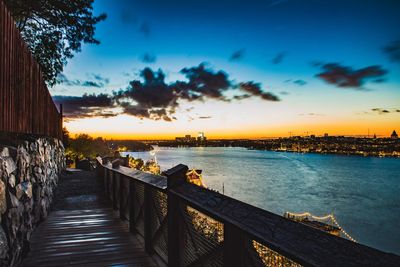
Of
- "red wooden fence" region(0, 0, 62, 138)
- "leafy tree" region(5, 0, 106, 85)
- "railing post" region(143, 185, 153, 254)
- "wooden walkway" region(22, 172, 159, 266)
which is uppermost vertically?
"leafy tree" region(5, 0, 106, 85)

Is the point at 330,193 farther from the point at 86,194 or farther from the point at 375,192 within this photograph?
the point at 86,194

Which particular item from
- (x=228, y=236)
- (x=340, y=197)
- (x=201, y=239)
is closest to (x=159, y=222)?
(x=201, y=239)

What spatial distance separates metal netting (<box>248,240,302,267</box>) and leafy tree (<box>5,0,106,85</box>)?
473 inches

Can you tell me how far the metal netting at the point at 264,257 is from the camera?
5.22 ft

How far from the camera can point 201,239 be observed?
2.64 metres

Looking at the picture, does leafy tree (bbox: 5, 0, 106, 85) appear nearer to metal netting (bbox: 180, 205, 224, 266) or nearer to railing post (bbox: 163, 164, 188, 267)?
railing post (bbox: 163, 164, 188, 267)

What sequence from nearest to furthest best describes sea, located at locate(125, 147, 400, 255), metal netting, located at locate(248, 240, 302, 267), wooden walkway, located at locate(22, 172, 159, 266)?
metal netting, located at locate(248, 240, 302, 267), wooden walkway, located at locate(22, 172, 159, 266), sea, located at locate(125, 147, 400, 255)

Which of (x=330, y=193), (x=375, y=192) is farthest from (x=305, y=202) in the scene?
(x=375, y=192)

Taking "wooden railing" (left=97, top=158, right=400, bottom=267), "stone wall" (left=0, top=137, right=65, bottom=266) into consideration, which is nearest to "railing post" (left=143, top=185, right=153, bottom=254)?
"wooden railing" (left=97, top=158, right=400, bottom=267)

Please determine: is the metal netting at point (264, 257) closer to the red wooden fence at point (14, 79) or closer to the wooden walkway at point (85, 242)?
the wooden walkway at point (85, 242)

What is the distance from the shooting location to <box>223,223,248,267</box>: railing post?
188cm

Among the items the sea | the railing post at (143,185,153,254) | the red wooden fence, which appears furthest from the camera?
the sea

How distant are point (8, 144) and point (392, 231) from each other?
63672 millimetres

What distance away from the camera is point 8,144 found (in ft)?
12.7
